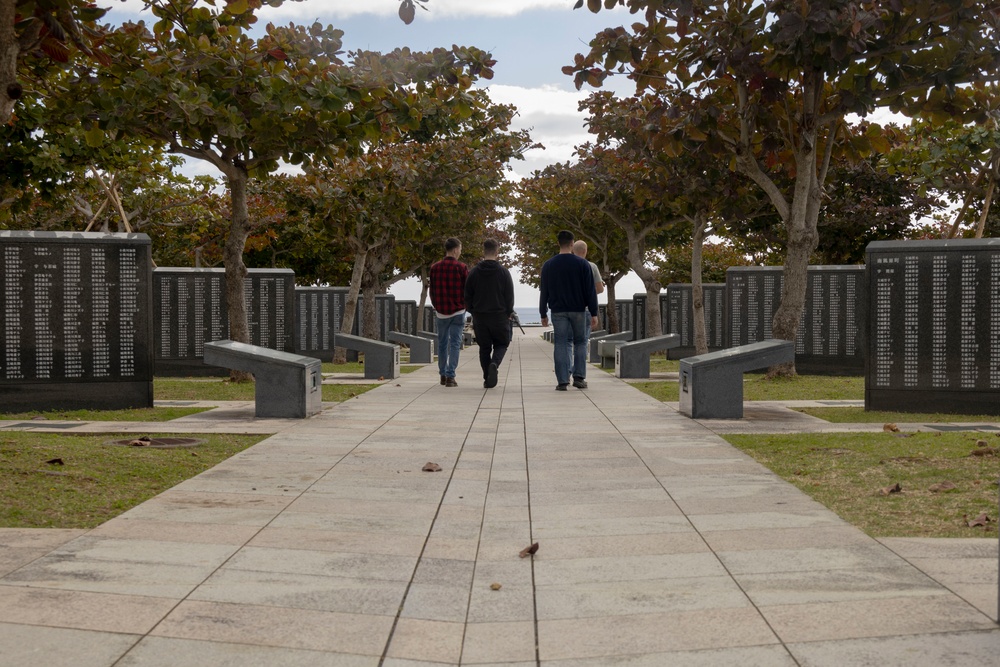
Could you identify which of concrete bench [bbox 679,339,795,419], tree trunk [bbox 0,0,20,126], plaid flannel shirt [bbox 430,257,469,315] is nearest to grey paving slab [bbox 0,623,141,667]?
tree trunk [bbox 0,0,20,126]

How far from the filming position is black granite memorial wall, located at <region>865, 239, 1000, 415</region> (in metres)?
11.3

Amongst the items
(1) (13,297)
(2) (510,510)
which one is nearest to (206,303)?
(1) (13,297)

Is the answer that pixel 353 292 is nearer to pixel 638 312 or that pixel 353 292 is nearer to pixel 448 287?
pixel 448 287

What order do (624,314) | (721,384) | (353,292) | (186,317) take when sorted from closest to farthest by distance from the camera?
(721,384), (186,317), (353,292), (624,314)

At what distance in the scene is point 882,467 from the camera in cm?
728

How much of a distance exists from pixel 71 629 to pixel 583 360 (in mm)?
11534

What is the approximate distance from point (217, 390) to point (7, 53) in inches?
344

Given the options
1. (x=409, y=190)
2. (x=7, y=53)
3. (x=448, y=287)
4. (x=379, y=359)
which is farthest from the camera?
(x=409, y=190)

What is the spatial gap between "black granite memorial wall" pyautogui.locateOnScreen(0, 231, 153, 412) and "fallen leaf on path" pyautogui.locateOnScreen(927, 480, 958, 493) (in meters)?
8.87

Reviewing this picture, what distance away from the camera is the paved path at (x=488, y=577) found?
12.1 ft

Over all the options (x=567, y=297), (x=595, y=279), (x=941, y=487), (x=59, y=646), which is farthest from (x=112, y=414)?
(x=941, y=487)

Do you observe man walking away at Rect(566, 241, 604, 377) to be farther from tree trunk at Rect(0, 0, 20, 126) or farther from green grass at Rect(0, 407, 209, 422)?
tree trunk at Rect(0, 0, 20, 126)

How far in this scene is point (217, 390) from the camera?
1493 cm

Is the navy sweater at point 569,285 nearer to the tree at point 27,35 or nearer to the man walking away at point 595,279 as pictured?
the man walking away at point 595,279
